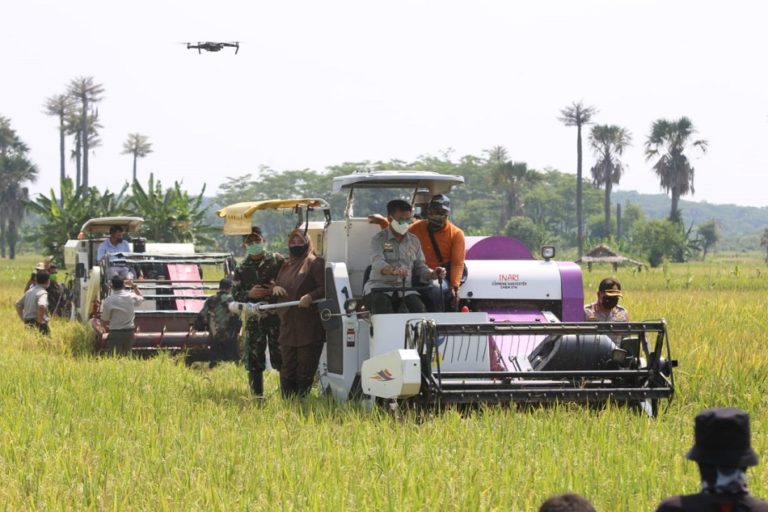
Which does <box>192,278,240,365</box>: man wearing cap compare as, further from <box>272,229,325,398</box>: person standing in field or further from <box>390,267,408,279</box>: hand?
<box>390,267,408,279</box>: hand

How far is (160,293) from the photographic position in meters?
20.9

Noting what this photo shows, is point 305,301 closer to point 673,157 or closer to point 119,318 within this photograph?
point 119,318

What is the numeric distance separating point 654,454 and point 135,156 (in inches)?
5023

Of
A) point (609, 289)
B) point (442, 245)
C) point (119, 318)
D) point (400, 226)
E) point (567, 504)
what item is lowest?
point (119, 318)

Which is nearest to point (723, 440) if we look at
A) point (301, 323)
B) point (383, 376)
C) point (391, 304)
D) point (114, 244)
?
point (383, 376)

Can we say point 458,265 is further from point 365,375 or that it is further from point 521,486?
point 521,486

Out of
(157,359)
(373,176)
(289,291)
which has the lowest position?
(157,359)

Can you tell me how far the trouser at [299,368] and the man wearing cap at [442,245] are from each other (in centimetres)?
143

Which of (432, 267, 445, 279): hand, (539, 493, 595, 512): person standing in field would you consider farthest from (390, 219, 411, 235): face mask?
(539, 493, 595, 512): person standing in field

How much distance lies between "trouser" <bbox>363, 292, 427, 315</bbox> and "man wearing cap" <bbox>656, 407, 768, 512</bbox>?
7.74m

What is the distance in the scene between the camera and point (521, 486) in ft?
24.9

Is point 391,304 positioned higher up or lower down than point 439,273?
lower down

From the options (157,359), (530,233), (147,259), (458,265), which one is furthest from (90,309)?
(530,233)

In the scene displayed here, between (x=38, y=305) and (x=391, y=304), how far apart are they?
9.57 meters
